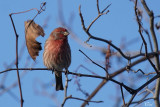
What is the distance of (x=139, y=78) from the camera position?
527cm

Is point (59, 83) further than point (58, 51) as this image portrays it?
Yes

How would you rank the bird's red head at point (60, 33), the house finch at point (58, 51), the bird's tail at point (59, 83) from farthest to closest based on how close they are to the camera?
the bird's tail at point (59, 83) → the bird's red head at point (60, 33) → the house finch at point (58, 51)

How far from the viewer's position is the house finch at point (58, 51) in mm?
7395

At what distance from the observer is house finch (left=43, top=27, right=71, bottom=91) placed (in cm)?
739

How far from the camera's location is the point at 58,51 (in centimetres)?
737

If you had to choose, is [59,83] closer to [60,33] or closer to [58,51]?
[58,51]

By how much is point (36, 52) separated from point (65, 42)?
3841 mm

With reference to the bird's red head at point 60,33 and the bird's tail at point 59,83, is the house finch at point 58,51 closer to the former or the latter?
the bird's red head at point 60,33

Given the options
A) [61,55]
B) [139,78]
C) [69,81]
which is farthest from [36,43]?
[61,55]

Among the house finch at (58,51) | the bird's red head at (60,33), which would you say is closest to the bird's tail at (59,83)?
the house finch at (58,51)

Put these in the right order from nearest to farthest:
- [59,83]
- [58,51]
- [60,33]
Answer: [58,51]
[60,33]
[59,83]

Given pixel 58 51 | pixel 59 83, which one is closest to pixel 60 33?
pixel 58 51

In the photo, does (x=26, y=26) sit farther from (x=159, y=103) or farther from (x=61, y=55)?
(x=61, y=55)

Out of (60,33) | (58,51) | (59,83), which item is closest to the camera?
(58,51)
